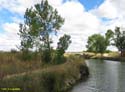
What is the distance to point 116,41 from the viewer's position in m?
106

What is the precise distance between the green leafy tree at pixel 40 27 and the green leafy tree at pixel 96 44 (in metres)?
84.5

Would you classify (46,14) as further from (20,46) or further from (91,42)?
(91,42)

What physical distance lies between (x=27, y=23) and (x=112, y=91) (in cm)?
1739

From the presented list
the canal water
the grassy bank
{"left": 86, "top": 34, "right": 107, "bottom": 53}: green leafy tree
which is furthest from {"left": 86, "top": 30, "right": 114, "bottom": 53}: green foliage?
the grassy bank

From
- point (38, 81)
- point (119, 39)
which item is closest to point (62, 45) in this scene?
point (38, 81)

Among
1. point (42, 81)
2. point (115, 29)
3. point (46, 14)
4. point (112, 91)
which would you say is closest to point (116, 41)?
point (115, 29)

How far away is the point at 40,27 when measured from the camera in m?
36.6

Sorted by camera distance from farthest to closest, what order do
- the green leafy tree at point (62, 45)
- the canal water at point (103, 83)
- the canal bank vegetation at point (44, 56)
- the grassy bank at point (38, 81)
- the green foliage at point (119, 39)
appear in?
the green foliage at point (119, 39), the green leafy tree at point (62, 45), the canal water at point (103, 83), the canal bank vegetation at point (44, 56), the grassy bank at point (38, 81)

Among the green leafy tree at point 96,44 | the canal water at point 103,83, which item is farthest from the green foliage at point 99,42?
the canal water at point 103,83

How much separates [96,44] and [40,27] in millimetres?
95005

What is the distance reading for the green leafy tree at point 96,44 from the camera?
396 ft

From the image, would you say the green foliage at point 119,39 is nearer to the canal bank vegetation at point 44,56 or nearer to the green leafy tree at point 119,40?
the green leafy tree at point 119,40

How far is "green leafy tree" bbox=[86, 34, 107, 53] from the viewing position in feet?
396

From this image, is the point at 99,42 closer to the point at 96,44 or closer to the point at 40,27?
the point at 96,44
